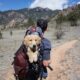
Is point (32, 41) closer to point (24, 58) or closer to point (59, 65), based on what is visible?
point (24, 58)

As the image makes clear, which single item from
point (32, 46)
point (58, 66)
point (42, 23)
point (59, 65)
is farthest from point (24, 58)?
point (59, 65)

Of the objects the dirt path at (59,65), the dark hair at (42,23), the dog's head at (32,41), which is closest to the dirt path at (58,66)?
the dirt path at (59,65)

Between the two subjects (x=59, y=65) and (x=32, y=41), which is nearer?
(x=32, y=41)

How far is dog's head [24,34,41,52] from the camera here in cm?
549

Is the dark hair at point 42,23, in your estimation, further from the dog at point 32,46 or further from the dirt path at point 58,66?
the dirt path at point 58,66

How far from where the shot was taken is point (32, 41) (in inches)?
218

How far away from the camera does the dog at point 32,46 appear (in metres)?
5.49

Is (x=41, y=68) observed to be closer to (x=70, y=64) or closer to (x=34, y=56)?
(x=34, y=56)

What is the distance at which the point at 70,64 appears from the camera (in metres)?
14.1

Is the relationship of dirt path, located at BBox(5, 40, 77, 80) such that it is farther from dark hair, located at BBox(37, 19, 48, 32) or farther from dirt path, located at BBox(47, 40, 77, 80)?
dark hair, located at BBox(37, 19, 48, 32)

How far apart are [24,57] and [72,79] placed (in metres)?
6.42

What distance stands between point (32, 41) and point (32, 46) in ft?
0.29

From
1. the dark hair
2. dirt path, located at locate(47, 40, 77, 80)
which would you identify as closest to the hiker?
the dark hair

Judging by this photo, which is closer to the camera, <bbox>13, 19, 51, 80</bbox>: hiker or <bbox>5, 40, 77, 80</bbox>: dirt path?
<bbox>13, 19, 51, 80</bbox>: hiker
